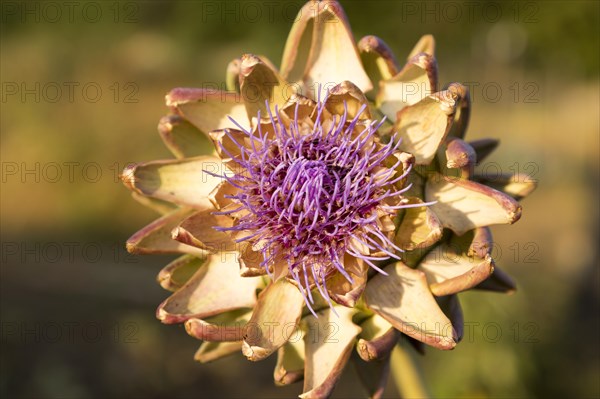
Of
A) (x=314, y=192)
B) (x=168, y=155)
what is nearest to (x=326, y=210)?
(x=314, y=192)

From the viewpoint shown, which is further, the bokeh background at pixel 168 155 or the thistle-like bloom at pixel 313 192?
the bokeh background at pixel 168 155

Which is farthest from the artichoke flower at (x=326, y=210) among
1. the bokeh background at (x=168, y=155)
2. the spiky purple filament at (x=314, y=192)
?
the bokeh background at (x=168, y=155)

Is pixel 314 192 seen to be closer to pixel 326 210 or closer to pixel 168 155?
pixel 326 210

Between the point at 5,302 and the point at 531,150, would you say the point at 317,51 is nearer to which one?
the point at 5,302

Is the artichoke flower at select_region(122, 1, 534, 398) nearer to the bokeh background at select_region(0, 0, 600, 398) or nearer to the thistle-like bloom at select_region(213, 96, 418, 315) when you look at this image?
the thistle-like bloom at select_region(213, 96, 418, 315)

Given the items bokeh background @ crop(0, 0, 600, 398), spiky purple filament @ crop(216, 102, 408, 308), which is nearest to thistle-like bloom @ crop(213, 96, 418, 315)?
spiky purple filament @ crop(216, 102, 408, 308)

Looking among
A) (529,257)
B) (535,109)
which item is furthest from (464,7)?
(529,257)

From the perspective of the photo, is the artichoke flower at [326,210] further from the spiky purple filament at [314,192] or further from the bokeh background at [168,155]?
the bokeh background at [168,155]
